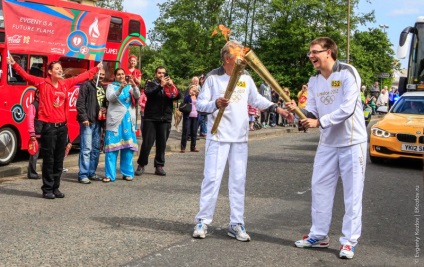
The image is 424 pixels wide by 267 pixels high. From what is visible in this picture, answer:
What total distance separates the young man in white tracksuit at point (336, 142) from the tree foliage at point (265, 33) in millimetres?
36342

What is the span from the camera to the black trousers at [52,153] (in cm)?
779

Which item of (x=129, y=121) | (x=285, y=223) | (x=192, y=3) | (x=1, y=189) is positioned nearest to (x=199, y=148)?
(x=129, y=121)

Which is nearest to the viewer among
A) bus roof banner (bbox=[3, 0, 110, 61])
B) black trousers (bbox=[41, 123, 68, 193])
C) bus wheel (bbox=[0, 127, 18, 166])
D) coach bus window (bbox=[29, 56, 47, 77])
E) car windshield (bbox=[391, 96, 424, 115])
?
black trousers (bbox=[41, 123, 68, 193])

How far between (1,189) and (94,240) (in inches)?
143

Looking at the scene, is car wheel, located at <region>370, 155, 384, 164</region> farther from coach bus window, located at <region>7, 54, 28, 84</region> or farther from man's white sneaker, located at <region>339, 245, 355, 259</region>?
coach bus window, located at <region>7, 54, 28, 84</region>

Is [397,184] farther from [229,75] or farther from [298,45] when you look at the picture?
[298,45]

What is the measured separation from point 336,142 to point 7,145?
7.85 m

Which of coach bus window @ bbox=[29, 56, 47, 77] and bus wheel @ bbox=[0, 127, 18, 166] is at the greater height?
coach bus window @ bbox=[29, 56, 47, 77]

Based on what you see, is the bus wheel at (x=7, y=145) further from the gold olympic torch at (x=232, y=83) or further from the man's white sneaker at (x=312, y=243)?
the man's white sneaker at (x=312, y=243)

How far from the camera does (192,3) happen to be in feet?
152

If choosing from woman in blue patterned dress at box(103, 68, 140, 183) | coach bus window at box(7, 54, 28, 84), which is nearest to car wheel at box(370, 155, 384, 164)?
woman in blue patterned dress at box(103, 68, 140, 183)

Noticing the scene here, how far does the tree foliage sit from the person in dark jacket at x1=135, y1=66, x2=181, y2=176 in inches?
1242

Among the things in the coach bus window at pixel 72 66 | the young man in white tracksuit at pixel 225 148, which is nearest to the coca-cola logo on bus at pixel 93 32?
the coach bus window at pixel 72 66

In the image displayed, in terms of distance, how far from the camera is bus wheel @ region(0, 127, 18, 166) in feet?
36.6
